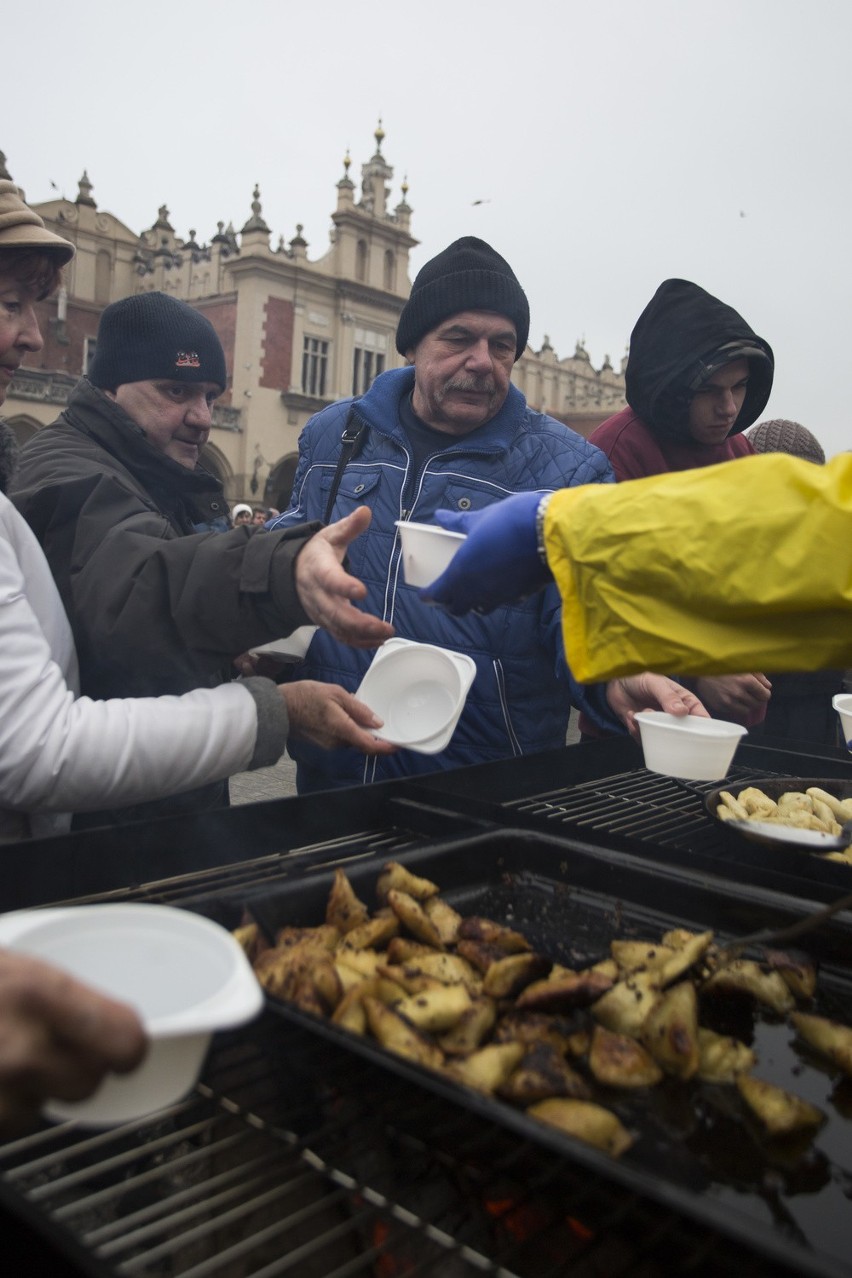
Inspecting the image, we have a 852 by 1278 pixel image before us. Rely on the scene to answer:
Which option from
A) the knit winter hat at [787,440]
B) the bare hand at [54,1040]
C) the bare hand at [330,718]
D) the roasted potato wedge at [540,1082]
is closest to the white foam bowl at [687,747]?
the bare hand at [330,718]

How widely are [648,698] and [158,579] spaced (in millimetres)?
1545

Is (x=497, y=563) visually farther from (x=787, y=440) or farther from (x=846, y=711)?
(x=787, y=440)

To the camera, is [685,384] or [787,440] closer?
[685,384]

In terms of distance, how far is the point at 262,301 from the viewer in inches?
1101

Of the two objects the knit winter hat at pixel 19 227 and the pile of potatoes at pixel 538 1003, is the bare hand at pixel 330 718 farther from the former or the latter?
the knit winter hat at pixel 19 227

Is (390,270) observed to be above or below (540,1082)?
above

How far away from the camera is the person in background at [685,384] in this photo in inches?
147

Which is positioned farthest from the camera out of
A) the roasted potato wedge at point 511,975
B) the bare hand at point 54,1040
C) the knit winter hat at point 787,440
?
the knit winter hat at point 787,440

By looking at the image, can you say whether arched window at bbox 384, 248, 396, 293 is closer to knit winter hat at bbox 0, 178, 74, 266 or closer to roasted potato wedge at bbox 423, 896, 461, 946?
knit winter hat at bbox 0, 178, 74, 266

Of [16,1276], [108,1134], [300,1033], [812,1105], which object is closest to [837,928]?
[812,1105]

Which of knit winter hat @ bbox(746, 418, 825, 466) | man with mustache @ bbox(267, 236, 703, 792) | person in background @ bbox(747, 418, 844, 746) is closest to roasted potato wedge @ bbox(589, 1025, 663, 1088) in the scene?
man with mustache @ bbox(267, 236, 703, 792)

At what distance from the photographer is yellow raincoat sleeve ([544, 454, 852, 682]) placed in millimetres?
1226

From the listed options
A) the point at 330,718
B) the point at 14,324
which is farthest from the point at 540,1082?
the point at 14,324

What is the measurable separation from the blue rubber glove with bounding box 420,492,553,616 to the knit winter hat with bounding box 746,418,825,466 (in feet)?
12.4
